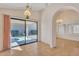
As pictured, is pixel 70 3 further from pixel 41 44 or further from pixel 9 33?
pixel 9 33

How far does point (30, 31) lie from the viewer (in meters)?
2.30

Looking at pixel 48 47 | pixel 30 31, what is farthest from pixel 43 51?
pixel 30 31

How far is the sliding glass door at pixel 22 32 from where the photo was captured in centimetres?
219

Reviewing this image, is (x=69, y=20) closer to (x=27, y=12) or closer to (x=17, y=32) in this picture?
(x=27, y=12)

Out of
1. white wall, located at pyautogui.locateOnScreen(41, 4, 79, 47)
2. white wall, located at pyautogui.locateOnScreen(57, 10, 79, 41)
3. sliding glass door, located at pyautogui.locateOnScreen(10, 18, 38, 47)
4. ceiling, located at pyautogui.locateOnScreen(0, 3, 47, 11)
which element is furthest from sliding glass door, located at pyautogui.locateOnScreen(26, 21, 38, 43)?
white wall, located at pyautogui.locateOnScreen(57, 10, 79, 41)

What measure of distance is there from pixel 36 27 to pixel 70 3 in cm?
73

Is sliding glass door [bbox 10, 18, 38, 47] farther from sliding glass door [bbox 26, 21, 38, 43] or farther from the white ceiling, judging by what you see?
the white ceiling

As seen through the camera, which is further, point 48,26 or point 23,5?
point 48,26

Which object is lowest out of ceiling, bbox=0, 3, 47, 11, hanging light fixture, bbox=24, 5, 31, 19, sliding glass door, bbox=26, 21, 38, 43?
sliding glass door, bbox=26, 21, 38, 43

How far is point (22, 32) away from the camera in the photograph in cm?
225

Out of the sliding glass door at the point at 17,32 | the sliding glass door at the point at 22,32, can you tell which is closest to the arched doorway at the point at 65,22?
the sliding glass door at the point at 22,32

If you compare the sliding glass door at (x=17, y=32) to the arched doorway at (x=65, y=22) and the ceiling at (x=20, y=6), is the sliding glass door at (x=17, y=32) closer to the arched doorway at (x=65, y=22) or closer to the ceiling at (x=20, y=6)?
the ceiling at (x=20, y=6)

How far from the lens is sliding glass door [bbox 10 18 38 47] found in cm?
219

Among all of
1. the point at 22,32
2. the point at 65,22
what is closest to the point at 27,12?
the point at 22,32
